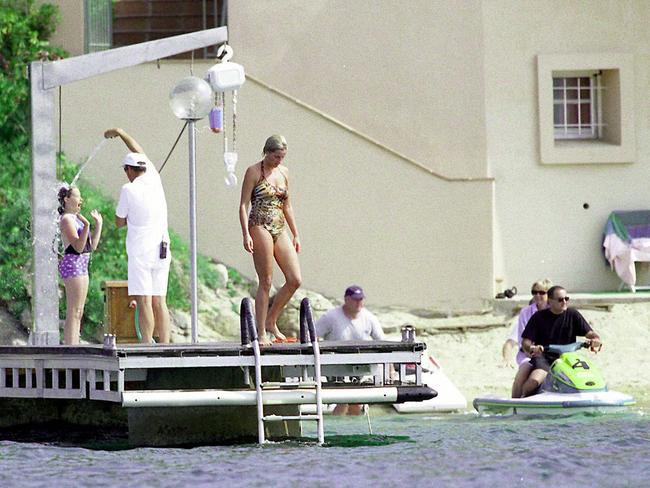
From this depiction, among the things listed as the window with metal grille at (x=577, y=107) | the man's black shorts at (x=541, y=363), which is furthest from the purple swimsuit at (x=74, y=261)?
the window with metal grille at (x=577, y=107)

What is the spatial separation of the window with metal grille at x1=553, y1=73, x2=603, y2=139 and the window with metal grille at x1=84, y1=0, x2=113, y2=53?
20.6 feet

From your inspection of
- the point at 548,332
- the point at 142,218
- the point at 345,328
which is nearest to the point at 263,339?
the point at 142,218

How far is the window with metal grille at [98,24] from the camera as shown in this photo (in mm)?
22625

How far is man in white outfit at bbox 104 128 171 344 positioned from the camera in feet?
48.3

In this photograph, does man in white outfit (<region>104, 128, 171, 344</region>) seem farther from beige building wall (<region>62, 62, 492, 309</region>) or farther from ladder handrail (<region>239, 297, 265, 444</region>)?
beige building wall (<region>62, 62, 492, 309</region>)

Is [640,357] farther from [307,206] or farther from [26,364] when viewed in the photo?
[26,364]

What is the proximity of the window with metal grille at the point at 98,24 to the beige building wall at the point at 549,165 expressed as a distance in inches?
206

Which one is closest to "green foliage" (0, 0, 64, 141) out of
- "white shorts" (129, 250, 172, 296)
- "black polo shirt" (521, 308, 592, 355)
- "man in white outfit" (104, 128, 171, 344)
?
"man in white outfit" (104, 128, 171, 344)

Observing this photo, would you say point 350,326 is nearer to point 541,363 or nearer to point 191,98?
point 541,363

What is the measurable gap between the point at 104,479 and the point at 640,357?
10.2 m

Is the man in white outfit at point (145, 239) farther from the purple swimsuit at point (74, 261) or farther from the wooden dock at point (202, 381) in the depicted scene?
the wooden dock at point (202, 381)

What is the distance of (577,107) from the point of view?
24141 mm

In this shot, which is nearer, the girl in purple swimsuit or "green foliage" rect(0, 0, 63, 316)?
the girl in purple swimsuit

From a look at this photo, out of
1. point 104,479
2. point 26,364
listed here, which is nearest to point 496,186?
point 26,364
